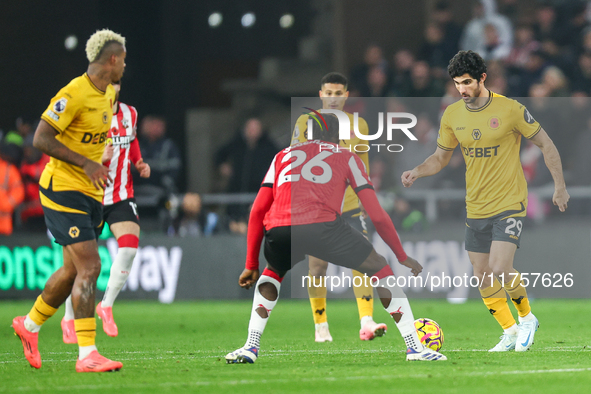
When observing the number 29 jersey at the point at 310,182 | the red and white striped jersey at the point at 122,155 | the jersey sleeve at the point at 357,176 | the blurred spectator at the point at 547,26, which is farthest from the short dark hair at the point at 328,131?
the blurred spectator at the point at 547,26

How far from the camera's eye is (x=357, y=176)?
19.9 ft

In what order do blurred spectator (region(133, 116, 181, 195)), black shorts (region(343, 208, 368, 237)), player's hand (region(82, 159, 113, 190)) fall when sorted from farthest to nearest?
blurred spectator (region(133, 116, 181, 195)) < black shorts (region(343, 208, 368, 237)) < player's hand (region(82, 159, 113, 190))

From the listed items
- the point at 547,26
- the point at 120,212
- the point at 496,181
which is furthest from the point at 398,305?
the point at 547,26

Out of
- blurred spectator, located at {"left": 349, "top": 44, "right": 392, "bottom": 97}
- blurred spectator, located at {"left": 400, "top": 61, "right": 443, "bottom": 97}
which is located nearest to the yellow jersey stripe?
blurred spectator, located at {"left": 400, "top": 61, "right": 443, "bottom": 97}

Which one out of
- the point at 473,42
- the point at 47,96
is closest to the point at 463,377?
the point at 473,42

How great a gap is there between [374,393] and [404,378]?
21.2 inches

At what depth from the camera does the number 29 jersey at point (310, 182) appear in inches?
A: 237

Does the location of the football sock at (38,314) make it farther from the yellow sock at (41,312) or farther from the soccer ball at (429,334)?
the soccer ball at (429,334)

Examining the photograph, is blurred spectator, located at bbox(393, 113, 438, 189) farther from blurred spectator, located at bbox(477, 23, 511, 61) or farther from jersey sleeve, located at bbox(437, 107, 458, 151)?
jersey sleeve, located at bbox(437, 107, 458, 151)

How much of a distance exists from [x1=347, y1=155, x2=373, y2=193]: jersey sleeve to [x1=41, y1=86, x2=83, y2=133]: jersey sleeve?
1947 millimetres

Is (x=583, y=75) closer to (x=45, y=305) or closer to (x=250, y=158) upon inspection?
(x=250, y=158)

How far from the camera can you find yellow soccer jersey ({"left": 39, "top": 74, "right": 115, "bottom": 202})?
590 centimetres

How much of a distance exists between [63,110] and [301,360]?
2521 mm

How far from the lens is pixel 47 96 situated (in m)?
15.9
